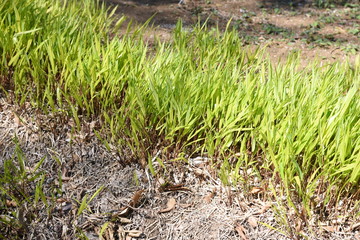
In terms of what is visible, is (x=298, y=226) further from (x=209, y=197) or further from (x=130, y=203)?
(x=130, y=203)

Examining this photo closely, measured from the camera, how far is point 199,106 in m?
1.91

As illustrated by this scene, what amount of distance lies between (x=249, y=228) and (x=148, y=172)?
20.6 inches

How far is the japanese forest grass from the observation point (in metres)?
1.73

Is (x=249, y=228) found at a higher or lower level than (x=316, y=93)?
lower

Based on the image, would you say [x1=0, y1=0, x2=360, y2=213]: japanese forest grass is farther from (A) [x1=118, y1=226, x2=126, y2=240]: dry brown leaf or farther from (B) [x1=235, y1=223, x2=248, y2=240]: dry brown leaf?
(A) [x1=118, y1=226, x2=126, y2=240]: dry brown leaf

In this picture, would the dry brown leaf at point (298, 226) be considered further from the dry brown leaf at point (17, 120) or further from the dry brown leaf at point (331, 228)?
the dry brown leaf at point (17, 120)

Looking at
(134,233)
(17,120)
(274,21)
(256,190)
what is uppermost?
(274,21)

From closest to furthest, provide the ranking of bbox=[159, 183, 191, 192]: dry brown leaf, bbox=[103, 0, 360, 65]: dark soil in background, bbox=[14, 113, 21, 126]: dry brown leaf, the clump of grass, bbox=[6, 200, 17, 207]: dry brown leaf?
the clump of grass < bbox=[6, 200, 17, 207]: dry brown leaf < bbox=[159, 183, 191, 192]: dry brown leaf < bbox=[14, 113, 21, 126]: dry brown leaf < bbox=[103, 0, 360, 65]: dark soil in background

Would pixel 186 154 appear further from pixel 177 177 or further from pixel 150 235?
pixel 150 235

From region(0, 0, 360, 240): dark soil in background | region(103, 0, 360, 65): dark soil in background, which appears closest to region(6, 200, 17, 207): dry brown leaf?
region(0, 0, 360, 240): dark soil in background

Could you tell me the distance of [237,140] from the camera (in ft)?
6.18

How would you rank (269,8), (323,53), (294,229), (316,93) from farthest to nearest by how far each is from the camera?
(269,8), (323,53), (316,93), (294,229)

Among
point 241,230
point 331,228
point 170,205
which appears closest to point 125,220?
point 170,205

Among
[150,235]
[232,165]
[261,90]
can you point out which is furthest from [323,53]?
[150,235]
